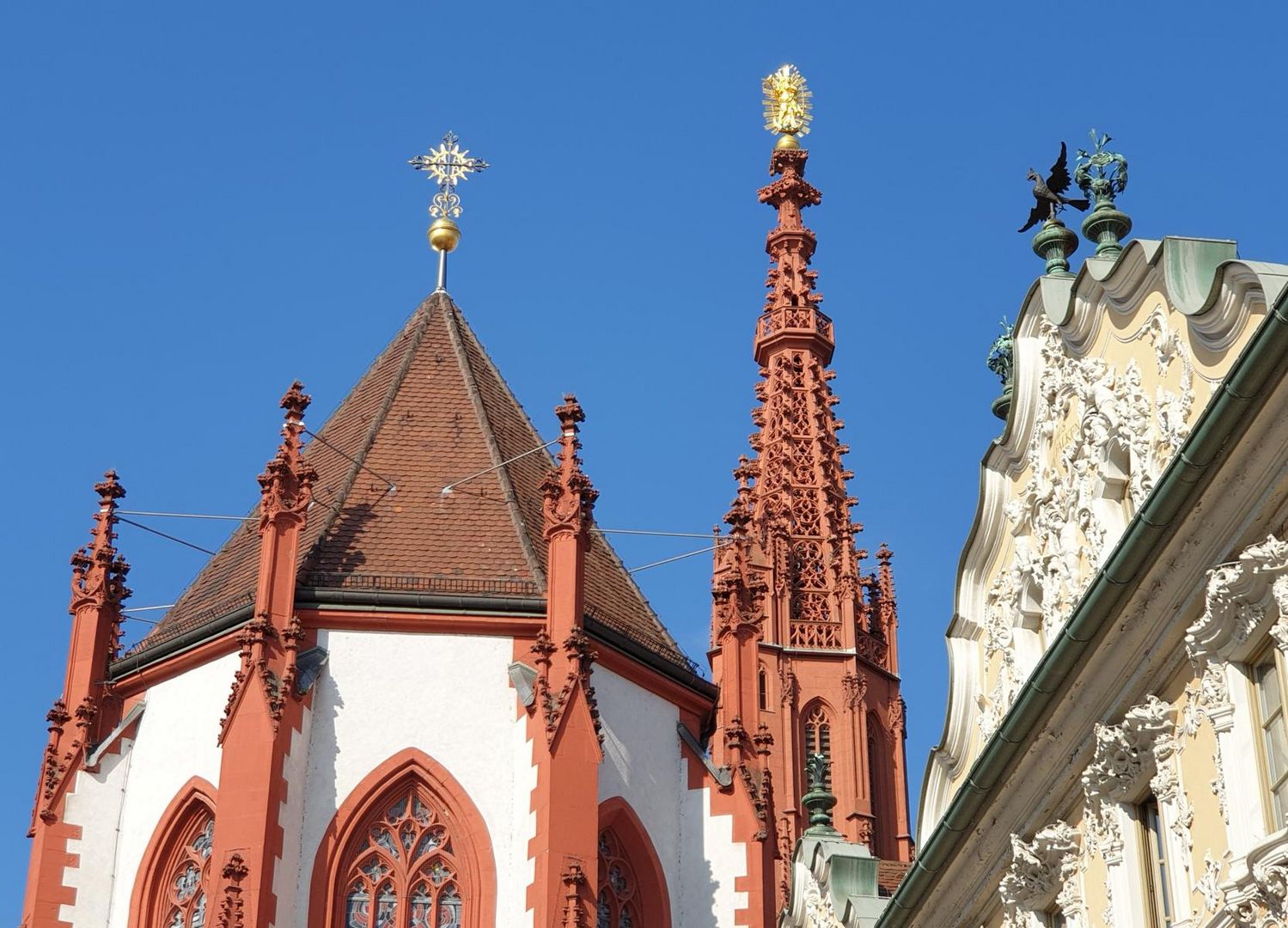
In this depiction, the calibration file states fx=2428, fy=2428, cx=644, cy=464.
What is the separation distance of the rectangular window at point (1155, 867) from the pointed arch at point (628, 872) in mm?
11192

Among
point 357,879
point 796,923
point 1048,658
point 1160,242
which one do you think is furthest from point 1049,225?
point 357,879

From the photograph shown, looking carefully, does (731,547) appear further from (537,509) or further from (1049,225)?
(1049,225)

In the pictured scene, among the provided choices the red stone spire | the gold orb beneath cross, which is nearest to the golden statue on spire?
the red stone spire

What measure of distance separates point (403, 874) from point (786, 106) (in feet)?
78.8

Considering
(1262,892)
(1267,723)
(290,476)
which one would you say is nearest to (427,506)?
(290,476)

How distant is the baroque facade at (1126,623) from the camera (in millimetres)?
13453

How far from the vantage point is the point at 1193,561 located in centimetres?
1418

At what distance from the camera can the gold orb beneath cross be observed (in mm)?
32875

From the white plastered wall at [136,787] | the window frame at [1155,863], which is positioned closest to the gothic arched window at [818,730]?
the white plastered wall at [136,787]

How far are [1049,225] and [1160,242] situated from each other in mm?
3407

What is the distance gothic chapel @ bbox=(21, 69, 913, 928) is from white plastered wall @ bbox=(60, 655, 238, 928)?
27 millimetres

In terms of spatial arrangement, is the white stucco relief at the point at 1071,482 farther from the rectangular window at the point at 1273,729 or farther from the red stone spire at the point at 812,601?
the red stone spire at the point at 812,601

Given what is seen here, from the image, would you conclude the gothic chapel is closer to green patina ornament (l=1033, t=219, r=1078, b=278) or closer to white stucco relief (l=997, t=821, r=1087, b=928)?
white stucco relief (l=997, t=821, r=1087, b=928)

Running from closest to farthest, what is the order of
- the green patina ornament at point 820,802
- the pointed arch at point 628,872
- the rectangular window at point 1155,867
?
the rectangular window at point 1155,867, the green patina ornament at point 820,802, the pointed arch at point 628,872
